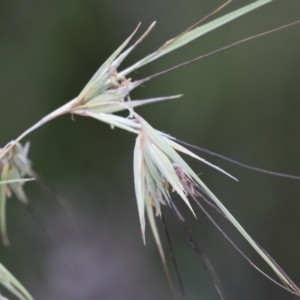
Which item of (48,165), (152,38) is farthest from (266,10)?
(48,165)

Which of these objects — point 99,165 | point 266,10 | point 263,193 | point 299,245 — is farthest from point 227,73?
point 299,245

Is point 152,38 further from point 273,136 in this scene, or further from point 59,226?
point 59,226

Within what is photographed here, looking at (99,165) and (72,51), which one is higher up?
(72,51)

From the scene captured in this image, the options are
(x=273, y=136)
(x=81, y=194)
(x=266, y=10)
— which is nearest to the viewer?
(x=266, y=10)

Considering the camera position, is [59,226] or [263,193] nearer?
[263,193]

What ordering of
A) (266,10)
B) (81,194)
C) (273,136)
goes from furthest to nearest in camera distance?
(81,194), (273,136), (266,10)

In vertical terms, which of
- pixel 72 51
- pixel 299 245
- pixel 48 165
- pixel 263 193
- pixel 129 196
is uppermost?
pixel 72 51
